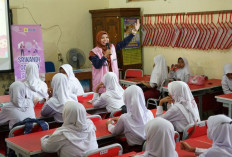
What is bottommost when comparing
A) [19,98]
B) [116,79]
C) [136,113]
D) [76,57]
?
[136,113]

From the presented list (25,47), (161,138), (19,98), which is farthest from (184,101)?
(25,47)

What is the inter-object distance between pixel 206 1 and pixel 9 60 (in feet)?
14.0

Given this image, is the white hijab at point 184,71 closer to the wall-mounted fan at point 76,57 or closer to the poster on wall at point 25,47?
the wall-mounted fan at point 76,57

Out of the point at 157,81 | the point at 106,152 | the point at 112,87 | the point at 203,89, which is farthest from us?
the point at 157,81

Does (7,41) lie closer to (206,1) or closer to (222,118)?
(206,1)

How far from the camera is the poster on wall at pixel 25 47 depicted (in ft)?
24.0

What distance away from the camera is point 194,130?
3.70 m

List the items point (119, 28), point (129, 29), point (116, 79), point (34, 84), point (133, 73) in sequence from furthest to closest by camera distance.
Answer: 1. point (129, 29)
2. point (119, 28)
3. point (133, 73)
4. point (34, 84)
5. point (116, 79)

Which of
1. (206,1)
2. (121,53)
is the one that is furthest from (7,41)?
(206,1)

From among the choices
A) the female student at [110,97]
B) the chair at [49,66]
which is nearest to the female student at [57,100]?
the female student at [110,97]

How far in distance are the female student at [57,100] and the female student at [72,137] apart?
4.64ft

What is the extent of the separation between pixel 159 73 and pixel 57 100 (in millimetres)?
2667

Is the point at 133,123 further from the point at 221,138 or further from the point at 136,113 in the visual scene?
the point at 221,138

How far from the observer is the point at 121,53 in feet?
27.0
